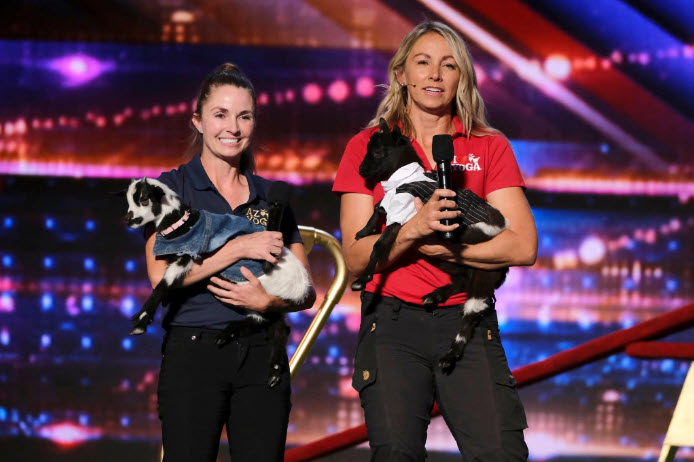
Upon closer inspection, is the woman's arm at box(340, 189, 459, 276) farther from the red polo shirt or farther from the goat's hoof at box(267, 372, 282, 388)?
the goat's hoof at box(267, 372, 282, 388)

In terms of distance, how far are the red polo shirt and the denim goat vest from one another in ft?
0.89

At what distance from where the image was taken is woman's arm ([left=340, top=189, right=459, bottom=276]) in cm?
180

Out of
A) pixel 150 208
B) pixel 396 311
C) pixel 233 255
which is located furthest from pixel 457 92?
pixel 150 208

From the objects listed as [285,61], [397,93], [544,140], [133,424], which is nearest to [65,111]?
[285,61]

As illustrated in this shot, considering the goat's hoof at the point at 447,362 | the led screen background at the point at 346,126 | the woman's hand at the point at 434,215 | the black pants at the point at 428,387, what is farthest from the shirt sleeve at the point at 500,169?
the led screen background at the point at 346,126

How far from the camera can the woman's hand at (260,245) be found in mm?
1943

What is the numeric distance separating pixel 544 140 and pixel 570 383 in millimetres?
1386

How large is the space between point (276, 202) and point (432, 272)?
0.41m

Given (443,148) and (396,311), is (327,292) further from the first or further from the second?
(443,148)

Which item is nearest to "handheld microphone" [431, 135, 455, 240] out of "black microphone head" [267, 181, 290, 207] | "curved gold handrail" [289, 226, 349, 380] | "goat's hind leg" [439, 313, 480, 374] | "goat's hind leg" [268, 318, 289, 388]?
"goat's hind leg" [439, 313, 480, 374]

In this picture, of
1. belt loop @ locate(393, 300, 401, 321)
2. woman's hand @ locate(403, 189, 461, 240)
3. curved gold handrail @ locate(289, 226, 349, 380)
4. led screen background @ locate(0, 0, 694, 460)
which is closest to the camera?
woman's hand @ locate(403, 189, 461, 240)

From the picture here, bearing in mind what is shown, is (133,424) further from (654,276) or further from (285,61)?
(654,276)

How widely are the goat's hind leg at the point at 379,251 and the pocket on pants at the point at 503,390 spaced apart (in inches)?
11.9

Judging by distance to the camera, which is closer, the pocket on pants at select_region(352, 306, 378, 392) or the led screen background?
the pocket on pants at select_region(352, 306, 378, 392)
